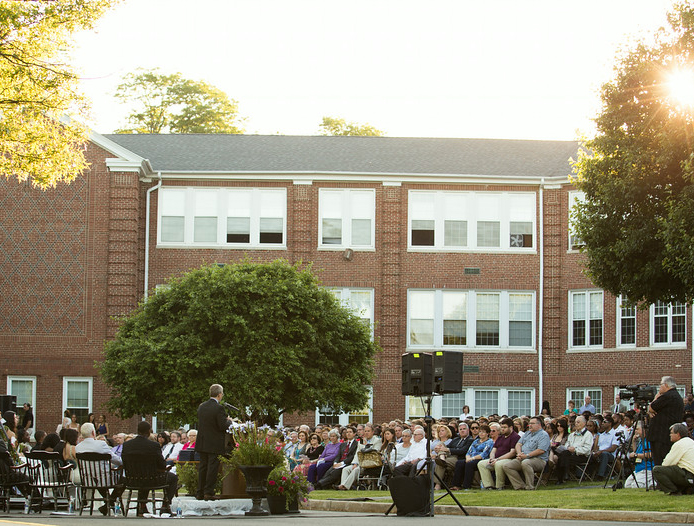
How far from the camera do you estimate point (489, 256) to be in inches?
1486

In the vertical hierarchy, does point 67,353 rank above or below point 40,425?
above

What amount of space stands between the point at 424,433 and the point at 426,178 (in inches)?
685

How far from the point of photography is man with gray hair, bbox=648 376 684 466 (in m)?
17.7

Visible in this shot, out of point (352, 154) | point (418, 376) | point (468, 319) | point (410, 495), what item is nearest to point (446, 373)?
point (418, 376)

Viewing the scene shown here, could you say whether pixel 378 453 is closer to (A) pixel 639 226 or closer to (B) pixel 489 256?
(A) pixel 639 226

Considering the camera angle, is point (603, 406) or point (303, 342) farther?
point (603, 406)

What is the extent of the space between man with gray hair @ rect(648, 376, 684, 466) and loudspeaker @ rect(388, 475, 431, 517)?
399 centimetres

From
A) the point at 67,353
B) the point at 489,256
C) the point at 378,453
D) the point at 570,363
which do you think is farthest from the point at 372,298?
the point at 378,453

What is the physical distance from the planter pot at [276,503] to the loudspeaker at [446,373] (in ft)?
9.22

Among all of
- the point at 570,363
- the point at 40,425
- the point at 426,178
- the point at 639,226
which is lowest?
the point at 40,425

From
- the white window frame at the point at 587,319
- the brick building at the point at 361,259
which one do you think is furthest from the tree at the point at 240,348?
the white window frame at the point at 587,319

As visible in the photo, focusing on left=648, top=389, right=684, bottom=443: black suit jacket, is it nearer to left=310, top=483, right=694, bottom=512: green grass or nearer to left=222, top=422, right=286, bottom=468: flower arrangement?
left=310, top=483, right=694, bottom=512: green grass

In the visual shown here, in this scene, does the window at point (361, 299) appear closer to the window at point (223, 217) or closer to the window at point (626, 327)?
the window at point (223, 217)

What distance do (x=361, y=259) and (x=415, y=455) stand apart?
17173 mm
